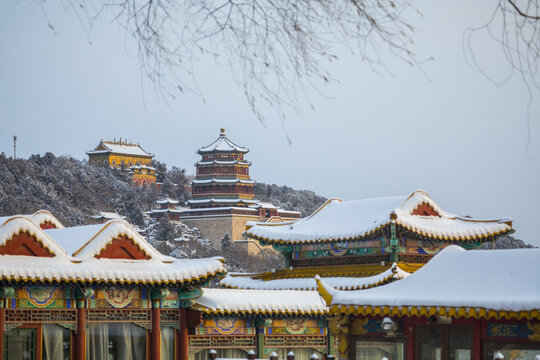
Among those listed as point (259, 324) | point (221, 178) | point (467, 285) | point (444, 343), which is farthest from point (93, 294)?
point (221, 178)

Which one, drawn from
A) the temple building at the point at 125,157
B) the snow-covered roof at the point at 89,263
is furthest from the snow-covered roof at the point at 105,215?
the snow-covered roof at the point at 89,263

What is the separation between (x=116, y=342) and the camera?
685 inches

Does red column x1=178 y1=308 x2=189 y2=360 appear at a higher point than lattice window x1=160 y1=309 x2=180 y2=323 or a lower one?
lower

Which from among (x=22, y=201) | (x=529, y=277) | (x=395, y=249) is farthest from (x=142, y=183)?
(x=529, y=277)

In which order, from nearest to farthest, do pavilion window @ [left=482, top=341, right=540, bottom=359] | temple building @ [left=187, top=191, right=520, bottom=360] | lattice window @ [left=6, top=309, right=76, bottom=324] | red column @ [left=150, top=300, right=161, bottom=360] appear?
pavilion window @ [left=482, top=341, right=540, bottom=359], lattice window @ [left=6, top=309, right=76, bottom=324], red column @ [left=150, top=300, right=161, bottom=360], temple building @ [left=187, top=191, right=520, bottom=360]

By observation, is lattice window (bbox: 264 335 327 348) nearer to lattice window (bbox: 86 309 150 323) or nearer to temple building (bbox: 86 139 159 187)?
lattice window (bbox: 86 309 150 323)

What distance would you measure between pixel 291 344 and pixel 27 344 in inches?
197

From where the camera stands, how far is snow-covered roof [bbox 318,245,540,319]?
12047 mm

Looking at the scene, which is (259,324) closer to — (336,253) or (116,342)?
(116,342)

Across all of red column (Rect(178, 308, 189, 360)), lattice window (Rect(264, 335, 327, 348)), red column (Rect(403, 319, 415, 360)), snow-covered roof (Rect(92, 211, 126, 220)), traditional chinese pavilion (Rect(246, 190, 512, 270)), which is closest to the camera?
red column (Rect(403, 319, 415, 360))

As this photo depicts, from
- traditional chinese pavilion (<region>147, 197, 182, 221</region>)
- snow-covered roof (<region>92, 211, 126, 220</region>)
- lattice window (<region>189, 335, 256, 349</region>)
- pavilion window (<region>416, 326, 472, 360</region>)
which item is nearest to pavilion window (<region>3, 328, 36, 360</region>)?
lattice window (<region>189, 335, 256, 349</region>)

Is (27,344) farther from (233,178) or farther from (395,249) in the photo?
(233,178)

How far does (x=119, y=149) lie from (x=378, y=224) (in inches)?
3134

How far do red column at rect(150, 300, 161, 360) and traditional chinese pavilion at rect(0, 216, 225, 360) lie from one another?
0.06 feet
